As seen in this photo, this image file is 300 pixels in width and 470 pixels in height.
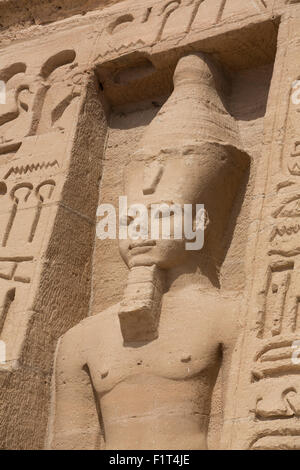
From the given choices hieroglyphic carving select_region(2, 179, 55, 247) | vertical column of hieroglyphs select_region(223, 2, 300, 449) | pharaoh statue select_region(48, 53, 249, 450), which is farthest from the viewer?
hieroglyphic carving select_region(2, 179, 55, 247)

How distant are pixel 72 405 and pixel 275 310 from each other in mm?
1176

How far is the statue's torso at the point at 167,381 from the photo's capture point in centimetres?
398

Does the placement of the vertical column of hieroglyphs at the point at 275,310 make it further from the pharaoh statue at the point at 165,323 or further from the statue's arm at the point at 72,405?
the statue's arm at the point at 72,405

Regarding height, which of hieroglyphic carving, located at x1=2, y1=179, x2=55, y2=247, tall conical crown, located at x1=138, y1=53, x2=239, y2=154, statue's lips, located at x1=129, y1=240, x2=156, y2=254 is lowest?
statue's lips, located at x1=129, y1=240, x2=156, y2=254

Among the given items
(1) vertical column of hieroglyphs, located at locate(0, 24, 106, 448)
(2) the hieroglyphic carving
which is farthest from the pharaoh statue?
(2) the hieroglyphic carving

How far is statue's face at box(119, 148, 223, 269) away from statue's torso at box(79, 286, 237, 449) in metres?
0.23

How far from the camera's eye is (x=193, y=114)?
4750 mm

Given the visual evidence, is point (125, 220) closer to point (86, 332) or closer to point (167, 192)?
point (167, 192)

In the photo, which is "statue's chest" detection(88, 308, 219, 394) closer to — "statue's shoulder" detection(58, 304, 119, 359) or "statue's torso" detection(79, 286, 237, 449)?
"statue's torso" detection(79, 286, 237, 449)

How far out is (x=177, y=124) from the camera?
4723mm

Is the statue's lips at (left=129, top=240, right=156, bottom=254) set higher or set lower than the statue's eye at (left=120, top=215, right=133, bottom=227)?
lower

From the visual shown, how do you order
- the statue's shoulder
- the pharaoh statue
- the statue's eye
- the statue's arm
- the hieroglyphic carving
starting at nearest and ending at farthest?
the pharaoh statue
the statue's arm
the statue's shoulder
the statue's eye
the hieroglyphic carving

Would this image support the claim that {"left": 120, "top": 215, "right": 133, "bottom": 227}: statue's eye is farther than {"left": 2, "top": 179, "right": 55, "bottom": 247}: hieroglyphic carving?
No

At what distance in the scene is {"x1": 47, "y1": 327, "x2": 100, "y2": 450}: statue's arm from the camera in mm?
4273
